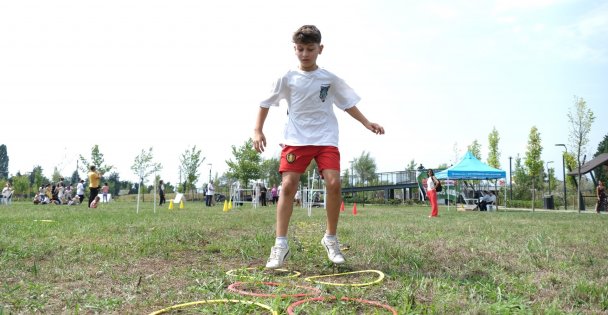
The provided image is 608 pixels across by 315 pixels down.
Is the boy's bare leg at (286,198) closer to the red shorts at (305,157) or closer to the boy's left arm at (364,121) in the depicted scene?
the red shorts at (305,157)

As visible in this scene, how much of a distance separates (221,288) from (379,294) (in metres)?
0.91

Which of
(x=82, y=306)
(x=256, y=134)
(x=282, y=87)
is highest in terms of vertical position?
(x=282, y=87)

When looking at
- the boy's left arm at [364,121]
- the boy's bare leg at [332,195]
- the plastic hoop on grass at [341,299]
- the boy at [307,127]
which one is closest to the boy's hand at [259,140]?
the boy at [307,127]

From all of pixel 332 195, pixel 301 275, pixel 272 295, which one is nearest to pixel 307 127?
pixel 332 195

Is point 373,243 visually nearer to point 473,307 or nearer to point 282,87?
point 282,87

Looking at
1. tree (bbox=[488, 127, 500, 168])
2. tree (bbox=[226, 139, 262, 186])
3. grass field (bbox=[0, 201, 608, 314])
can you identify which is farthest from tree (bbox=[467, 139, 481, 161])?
grass field (bbox=[0, 201, 608, 314])

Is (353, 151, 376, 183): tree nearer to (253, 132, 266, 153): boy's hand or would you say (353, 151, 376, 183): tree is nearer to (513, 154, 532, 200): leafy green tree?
(513, 154, 532, 200): leafy green tree

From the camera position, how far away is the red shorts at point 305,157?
382 centimetres

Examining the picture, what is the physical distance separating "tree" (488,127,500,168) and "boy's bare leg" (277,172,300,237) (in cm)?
4131

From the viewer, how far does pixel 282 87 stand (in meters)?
3.96

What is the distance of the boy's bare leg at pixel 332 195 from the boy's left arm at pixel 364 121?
637 mm

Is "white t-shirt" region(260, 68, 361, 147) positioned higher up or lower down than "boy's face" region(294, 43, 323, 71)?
lower down

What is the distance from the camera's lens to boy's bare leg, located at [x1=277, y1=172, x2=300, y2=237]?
12.4 feet

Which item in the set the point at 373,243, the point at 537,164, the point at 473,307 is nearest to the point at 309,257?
the point at 373,243
